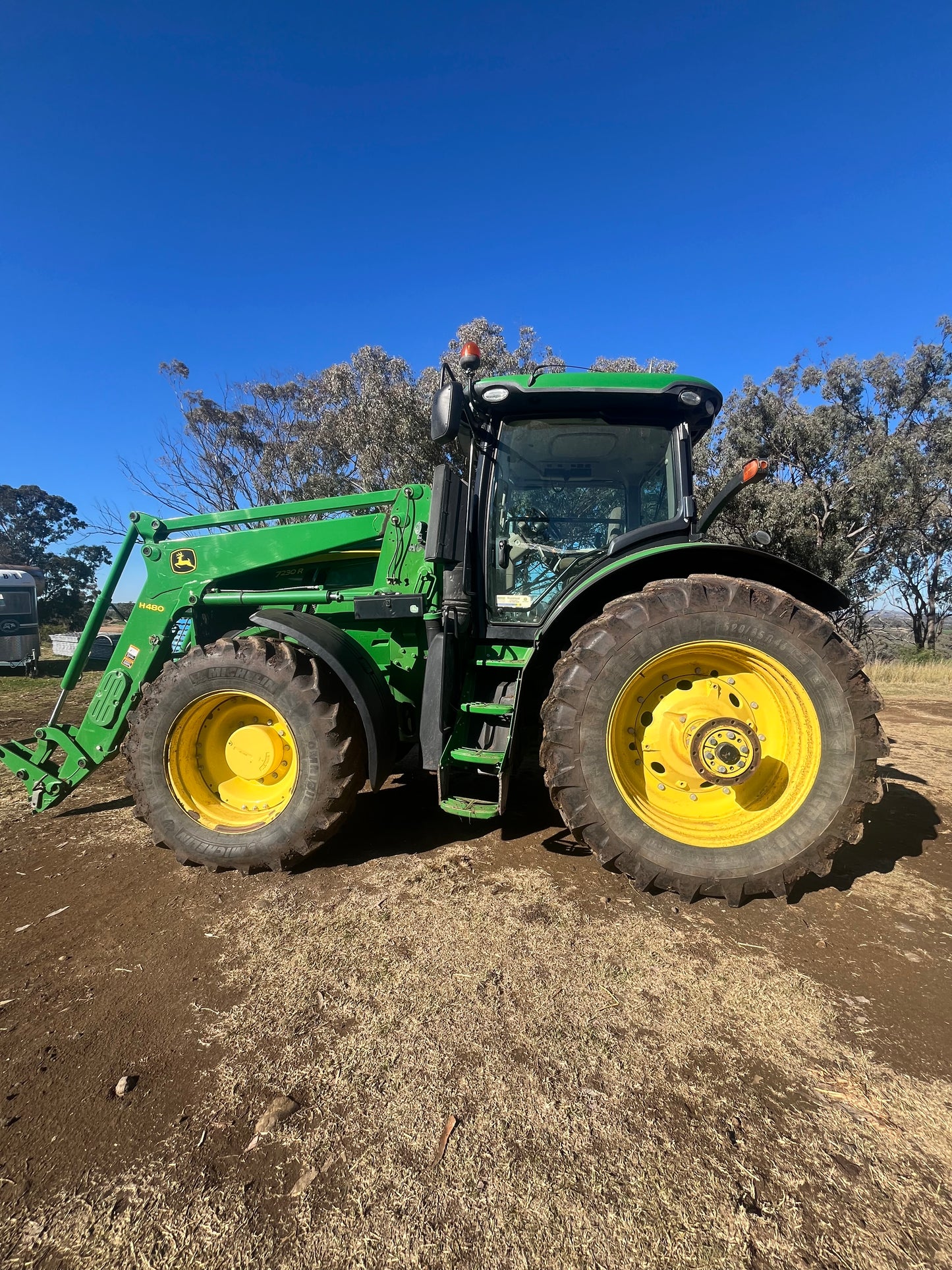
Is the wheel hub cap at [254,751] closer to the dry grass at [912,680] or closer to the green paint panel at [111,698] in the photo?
the green paint panel at [111,698]

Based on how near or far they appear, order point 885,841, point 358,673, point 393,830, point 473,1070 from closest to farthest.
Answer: point 473,1070 < point 358,673 < point 885,841 < point 393,830

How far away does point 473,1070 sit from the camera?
158cm

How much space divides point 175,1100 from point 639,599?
234 cm

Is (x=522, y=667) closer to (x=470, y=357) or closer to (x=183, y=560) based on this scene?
(x=470, y=357)

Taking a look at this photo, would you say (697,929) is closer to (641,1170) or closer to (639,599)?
(641,1170)

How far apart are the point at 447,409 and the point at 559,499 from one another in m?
0.85

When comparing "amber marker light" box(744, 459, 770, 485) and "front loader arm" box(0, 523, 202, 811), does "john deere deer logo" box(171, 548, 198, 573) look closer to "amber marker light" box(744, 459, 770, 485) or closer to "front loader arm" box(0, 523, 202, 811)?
"front loader arm" box(0, 523, 202, 811)

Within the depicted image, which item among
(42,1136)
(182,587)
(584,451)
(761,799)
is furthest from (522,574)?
(42,1136)

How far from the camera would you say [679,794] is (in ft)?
8.63

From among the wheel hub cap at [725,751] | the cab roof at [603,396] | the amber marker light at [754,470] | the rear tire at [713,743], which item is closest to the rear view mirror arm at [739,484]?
the amber marker light at [754,470]

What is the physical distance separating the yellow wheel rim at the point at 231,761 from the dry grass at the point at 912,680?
Answer: 9.61m

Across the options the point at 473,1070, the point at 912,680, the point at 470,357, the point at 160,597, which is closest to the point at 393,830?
the point at 473,1070

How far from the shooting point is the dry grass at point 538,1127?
116 cm

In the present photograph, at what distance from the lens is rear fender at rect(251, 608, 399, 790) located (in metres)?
2.78
